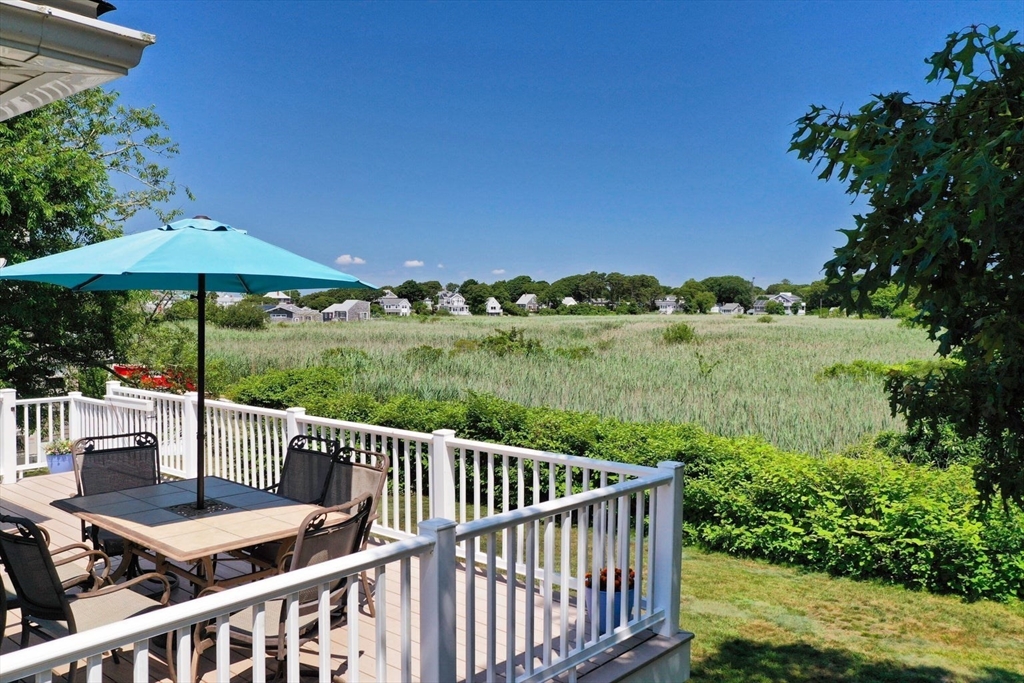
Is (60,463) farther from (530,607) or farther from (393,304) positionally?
(393,304)

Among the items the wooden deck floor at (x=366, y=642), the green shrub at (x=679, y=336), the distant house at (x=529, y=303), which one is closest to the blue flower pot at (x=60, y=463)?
the wooden deck floor at (x=366, y=642)

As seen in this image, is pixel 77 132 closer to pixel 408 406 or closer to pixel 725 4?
pixel 408 406

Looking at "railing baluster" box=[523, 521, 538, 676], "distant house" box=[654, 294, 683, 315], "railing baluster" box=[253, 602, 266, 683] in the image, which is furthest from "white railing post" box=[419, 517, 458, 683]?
"distant house" box=[654, 294, 683, 315]

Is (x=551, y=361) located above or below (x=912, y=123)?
below

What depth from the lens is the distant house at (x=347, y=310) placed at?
79.8 meters

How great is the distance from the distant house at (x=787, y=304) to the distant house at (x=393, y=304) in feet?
142

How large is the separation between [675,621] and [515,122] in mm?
35382

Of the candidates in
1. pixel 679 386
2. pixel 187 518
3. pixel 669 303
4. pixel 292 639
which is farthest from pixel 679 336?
pixel 669 303

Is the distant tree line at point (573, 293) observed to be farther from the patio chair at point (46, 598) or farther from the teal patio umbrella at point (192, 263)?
the patio chair at point (46, 598)

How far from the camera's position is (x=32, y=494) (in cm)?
670

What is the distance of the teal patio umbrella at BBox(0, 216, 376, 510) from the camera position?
3.53 m

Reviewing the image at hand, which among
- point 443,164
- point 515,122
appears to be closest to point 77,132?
point 515,122

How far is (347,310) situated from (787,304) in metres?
71.3

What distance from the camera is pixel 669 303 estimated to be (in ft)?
330
